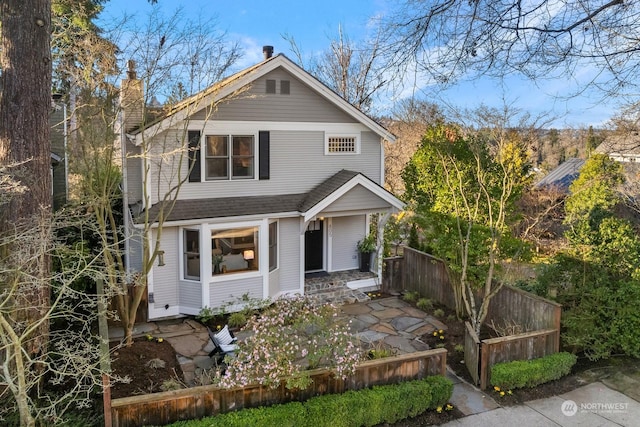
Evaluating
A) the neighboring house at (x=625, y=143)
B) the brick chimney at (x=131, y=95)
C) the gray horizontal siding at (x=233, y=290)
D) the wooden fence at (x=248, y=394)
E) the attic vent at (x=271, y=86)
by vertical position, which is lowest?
the wooden fence at (x=248, y=394)

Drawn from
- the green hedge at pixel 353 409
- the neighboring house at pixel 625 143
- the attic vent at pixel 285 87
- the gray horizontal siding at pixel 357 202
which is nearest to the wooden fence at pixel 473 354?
the green hedge at pixel 353 409

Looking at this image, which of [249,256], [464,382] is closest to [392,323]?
[464,382]

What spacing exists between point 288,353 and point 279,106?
7552 mm

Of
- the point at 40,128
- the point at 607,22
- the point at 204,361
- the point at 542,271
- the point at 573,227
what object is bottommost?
the point at 204,361

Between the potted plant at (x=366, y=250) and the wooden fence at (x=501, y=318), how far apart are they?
0.67 metres

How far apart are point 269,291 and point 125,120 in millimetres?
5556

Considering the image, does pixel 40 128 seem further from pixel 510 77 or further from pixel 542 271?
pixel 542 271

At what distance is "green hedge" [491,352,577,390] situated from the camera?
325 inches

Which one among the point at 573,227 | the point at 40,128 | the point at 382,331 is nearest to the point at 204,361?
the point at 382,331

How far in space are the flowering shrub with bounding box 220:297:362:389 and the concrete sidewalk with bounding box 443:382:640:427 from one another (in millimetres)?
2023

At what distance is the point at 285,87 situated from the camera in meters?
12.6

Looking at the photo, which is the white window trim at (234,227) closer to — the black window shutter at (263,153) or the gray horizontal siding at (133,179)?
the black window shutter at (263,153)

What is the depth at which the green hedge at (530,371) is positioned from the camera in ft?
27.1

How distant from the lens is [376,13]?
479cm
